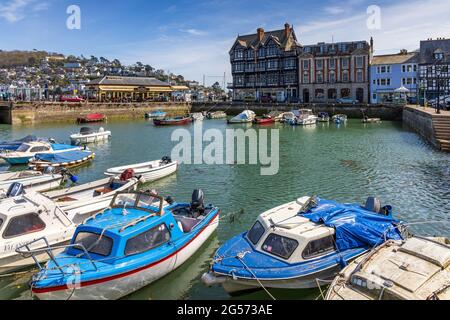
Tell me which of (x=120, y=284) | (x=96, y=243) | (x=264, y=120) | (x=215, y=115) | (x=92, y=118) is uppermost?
(x=215, y=115)

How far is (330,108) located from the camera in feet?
289

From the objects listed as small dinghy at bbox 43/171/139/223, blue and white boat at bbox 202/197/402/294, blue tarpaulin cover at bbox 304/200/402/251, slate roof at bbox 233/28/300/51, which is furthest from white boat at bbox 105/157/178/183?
slate roof at bbox 233/28/300/51

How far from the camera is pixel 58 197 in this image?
2072 cm

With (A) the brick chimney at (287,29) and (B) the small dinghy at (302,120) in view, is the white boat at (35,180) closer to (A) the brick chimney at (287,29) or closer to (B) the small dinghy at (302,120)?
(B) the small dinghy at (302,120)

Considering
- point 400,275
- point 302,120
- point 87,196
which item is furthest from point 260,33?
point 400,275

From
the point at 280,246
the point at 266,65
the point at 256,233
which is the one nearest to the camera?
the point at 280,246

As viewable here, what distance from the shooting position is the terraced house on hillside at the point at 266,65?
105938mm

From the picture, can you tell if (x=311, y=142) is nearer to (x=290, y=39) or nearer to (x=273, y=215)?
(x=273, y=215)

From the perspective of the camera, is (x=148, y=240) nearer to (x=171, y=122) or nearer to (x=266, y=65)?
(x=171, y=122)

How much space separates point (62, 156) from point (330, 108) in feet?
213

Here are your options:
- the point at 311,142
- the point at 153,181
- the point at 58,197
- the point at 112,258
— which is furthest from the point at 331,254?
the point at 311,142

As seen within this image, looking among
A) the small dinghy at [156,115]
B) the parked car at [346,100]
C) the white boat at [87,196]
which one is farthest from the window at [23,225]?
the parked car at [346,100]

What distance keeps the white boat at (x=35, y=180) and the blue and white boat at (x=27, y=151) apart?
820 centimetres

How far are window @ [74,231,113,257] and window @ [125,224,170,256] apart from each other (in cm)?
56
